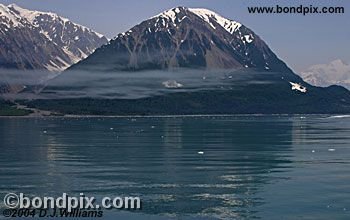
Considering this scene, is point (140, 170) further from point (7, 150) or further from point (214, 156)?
point (7, 150)

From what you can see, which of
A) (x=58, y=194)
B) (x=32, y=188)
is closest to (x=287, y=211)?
(x=58, y=194)

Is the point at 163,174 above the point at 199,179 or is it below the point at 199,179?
below

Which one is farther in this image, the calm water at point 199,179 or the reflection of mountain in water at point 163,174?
the reflection of mountain in water at point 163,174

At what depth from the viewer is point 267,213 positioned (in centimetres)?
4303

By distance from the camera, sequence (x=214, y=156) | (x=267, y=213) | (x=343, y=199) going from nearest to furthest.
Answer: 1. (x=267, y=213)
2. (x=343, y=199)
3. (x=214, y=156)

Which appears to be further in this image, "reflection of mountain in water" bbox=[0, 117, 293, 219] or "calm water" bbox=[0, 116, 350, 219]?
"reflection of mountain in water" bbox=[0, 117, 293, 219]

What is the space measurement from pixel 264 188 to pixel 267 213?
11.5m

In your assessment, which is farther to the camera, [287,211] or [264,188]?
[264,188]

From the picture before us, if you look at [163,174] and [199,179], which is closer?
[199,179]

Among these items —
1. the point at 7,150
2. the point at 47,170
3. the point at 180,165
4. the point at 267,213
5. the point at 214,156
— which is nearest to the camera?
the point at 267,213

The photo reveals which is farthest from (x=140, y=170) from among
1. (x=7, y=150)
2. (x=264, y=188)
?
(x=7, y=150)

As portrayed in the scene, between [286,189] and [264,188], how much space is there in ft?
6.79

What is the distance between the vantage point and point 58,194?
5041 cm

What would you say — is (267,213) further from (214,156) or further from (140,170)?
(214,156)
